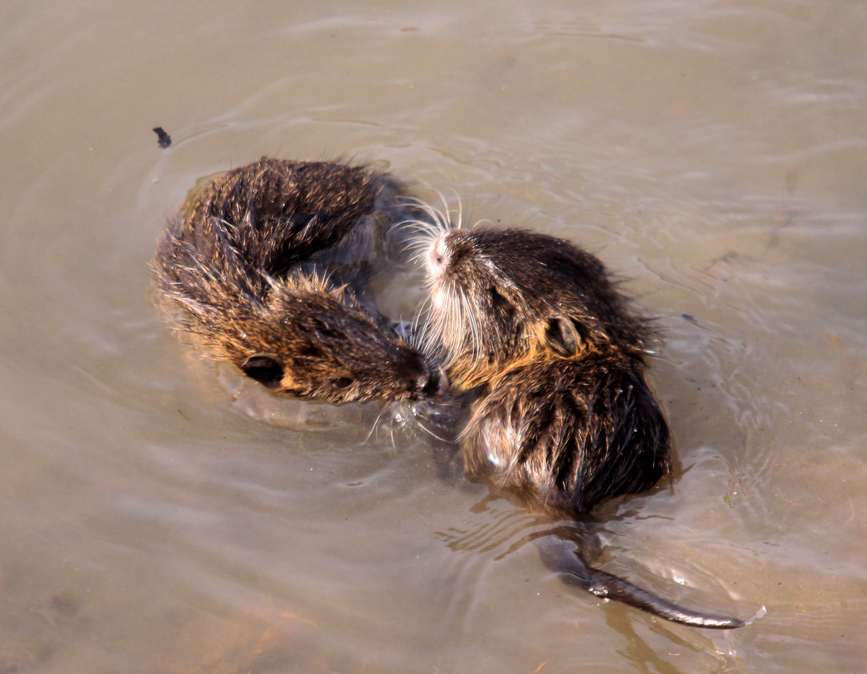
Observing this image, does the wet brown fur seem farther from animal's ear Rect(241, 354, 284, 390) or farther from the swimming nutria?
animal's ear Rect(241, 354, 284, 390)

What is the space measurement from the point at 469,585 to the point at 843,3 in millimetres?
5019

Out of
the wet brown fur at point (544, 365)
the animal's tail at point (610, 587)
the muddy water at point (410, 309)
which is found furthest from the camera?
the wet brown fur at point (544, 365)

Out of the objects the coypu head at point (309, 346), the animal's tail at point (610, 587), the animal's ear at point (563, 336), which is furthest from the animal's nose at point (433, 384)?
the animal's tail at point (610, 587)

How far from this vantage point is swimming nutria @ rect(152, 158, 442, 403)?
3275 mm

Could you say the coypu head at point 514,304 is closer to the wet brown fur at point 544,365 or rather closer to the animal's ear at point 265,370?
the wet brown fur at point 544,365

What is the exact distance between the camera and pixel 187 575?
280 cm

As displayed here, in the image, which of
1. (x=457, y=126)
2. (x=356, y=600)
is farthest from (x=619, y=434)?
(x=457, y=126)

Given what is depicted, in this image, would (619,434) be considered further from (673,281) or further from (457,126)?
(457,126)

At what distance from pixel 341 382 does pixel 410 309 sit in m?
0.86

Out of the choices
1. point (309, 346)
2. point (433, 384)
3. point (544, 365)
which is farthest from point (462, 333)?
point (309, 346)

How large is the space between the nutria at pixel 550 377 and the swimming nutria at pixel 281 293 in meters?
0.32

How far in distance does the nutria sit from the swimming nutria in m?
0.32

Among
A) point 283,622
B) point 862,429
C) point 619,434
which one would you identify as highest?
point 619,434

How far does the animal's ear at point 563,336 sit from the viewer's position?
10.3 feet
